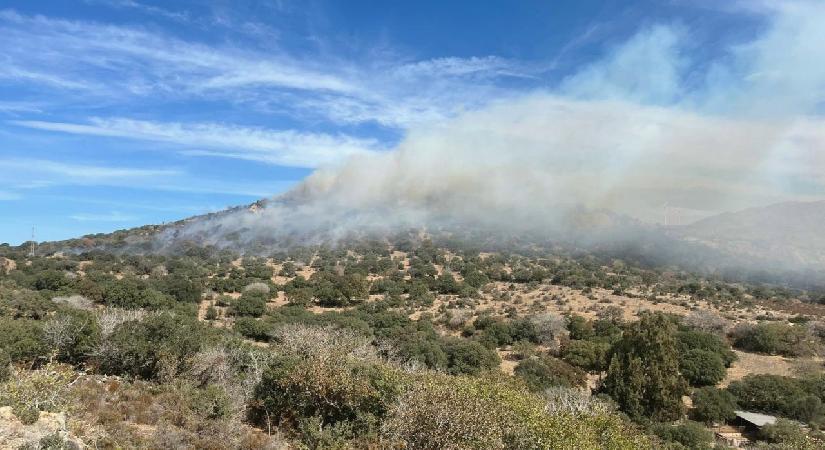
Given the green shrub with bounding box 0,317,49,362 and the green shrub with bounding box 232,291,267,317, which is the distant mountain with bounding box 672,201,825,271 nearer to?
the green shrub with bounding box 232,291,267,317

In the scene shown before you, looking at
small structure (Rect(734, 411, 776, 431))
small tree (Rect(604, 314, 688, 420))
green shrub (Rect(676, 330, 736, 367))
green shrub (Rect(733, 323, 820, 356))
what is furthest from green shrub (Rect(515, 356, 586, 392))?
green shrub (Rect(733, 323, 820, 356))

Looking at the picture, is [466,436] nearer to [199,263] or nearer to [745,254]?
[199,263]

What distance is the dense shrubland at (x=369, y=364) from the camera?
18266 mm

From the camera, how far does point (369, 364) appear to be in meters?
27.0

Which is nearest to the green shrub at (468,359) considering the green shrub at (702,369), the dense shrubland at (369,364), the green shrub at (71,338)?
the dense shrubland at (369,364)

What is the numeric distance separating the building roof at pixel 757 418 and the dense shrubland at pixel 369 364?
76 centimetres

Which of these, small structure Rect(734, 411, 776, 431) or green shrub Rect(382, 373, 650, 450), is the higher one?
green shrub Rect(382, 373, 650, 450)

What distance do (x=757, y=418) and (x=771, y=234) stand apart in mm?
127337

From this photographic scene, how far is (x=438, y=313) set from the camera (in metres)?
60.4

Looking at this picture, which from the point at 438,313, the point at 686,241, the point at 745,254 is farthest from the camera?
the point at 686,241

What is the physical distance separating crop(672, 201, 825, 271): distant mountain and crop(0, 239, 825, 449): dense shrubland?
56508 millimetres

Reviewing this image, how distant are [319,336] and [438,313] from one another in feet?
79.2

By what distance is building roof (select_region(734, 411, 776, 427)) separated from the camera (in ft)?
107

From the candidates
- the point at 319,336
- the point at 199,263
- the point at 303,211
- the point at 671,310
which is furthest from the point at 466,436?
the point at 303,211
